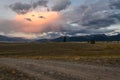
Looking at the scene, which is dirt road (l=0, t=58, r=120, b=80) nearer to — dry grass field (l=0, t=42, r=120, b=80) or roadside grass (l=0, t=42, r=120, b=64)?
dry grass field (l=0, t=42, r=120, b=80)

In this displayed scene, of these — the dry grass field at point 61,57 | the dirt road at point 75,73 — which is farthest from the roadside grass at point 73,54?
the dirt road at point 75,73

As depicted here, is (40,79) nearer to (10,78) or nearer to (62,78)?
(62,78)


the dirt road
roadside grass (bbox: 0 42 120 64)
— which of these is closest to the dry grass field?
roadside grass (bbox: 0 42 120 64)

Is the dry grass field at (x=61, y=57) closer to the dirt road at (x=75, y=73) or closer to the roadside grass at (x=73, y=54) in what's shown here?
the roadside grass at (x=73, y=54)

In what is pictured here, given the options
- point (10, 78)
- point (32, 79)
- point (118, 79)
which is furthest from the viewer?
point (10, 78)

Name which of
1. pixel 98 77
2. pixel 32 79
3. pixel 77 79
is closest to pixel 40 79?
pixel 32 79

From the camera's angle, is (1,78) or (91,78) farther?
(1,78)

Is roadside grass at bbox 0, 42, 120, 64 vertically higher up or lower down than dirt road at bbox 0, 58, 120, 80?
lower down

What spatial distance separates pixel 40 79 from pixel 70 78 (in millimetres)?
2256

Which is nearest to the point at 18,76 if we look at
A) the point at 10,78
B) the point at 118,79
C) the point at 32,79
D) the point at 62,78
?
the point at 10,78

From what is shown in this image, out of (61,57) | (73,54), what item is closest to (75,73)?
(61,57)

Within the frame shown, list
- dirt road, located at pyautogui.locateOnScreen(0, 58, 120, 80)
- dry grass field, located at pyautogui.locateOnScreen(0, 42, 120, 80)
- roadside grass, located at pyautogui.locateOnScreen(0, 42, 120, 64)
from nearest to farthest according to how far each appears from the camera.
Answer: dirt road, located at pyautogui.locateOnScreen(0, 58, 120, 80), dry grass field, located at pyautogui.locateOnScreen(0, 42, 120, 80), roadside grass, located at pyautogui.locateOnScreen(0, 42, 120, 64)

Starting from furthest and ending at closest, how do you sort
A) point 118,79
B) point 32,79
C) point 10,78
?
point 10,78
point 32,79
point 118,79

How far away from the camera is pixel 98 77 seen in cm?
2398
